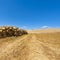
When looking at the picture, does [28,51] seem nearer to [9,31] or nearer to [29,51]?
[29,51]

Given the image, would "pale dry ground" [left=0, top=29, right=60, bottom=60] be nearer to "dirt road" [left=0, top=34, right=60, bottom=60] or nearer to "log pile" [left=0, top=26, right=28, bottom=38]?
"dirt road" [left=0, top=34, right=60, bottom=60]

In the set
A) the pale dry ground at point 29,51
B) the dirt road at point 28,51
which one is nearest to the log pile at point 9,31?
the pale dry ground at point 29,51

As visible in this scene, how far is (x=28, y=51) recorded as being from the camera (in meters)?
15.3

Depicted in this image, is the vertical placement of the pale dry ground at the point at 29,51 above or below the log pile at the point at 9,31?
below

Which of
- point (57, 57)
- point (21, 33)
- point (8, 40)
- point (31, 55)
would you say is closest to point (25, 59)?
point (31, 55)

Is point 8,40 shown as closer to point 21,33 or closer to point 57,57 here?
point 21,33

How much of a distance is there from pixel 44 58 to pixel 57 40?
6.29m

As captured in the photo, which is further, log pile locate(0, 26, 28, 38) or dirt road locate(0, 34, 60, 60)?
log pile locate(0, 26, 28, 38)

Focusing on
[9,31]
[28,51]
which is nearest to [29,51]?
[28,51]

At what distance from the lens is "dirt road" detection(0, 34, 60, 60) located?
553 inches

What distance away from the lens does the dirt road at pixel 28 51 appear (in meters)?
14.0

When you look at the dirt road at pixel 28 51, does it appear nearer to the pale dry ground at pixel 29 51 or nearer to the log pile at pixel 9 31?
the pale dry ground at pixel 29 51

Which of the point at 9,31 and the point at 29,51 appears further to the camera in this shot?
the point at 9,31

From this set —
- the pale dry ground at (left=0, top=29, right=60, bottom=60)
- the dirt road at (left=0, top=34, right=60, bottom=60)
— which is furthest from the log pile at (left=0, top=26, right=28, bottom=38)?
the dirt road at (left=0, top=34, right=60, bottom=60)
